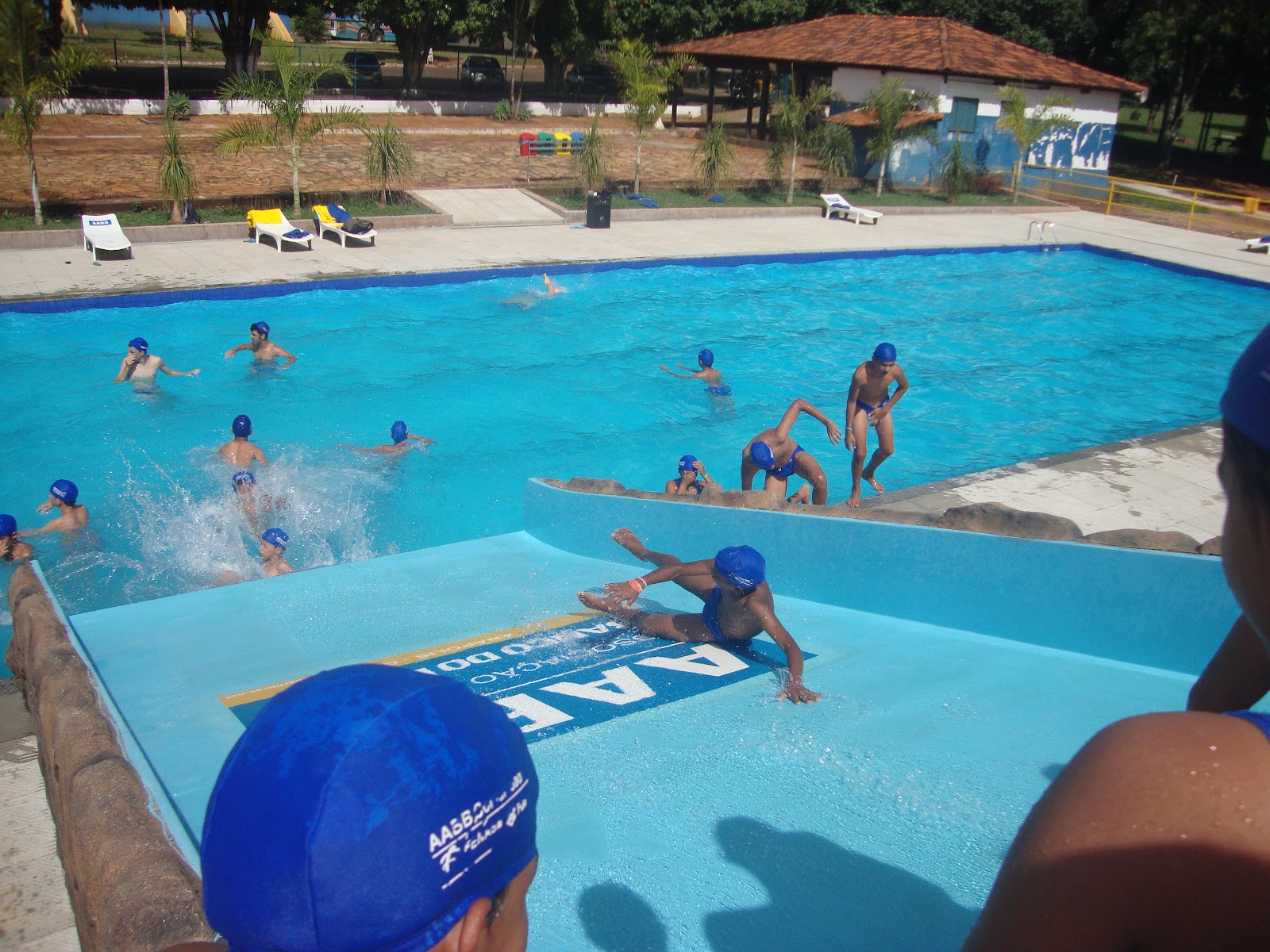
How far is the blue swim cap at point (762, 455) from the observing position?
348 inches

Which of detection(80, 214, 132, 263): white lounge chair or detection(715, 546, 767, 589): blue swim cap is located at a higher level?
detection(80, 214, 132, 263): white lounge chair

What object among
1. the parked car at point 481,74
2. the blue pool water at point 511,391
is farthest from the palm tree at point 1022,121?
the parked car at point 481,74

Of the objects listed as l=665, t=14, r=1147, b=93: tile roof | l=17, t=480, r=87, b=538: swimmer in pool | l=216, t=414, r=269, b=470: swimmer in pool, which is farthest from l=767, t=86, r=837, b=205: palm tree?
l=17, t=480, r=87, b=538: swimmer in pool

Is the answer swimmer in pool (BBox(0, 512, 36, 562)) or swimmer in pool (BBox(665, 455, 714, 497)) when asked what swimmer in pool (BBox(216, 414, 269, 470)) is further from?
swimmer in pool (BBox(665, 455, 714, 497))

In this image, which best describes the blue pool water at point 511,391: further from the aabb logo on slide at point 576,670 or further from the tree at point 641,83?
the tree at point 641,83

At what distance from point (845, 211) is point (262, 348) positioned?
16.6 m

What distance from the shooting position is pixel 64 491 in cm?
891

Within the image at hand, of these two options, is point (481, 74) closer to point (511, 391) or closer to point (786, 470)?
point (511, 391)

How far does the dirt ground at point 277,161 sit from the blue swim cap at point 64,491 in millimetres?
13976

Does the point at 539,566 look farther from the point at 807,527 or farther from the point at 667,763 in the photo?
the point at 667,763

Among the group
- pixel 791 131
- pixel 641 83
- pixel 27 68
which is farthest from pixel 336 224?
pixel 791 131

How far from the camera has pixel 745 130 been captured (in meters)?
37.9

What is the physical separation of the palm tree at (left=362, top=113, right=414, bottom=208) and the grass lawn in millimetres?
3748

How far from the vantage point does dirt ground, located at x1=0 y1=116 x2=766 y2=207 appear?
2195 cm
